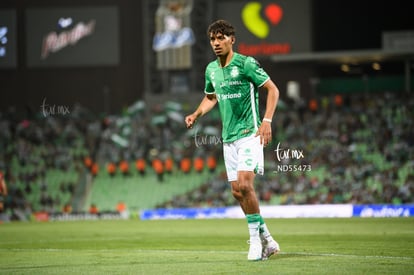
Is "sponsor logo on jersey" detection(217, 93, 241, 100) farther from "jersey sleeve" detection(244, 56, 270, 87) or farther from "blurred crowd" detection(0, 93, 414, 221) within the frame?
"blurred crowd" detection(0, 93, 414, 221)

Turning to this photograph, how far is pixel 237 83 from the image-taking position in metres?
12.8

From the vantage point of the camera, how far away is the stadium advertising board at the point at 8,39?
34.1 m

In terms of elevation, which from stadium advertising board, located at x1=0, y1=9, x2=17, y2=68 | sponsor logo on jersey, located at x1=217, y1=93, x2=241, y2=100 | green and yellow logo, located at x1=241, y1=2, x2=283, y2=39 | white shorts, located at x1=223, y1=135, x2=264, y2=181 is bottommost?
white shorts, located at x1=223, y1=135, x2=264, y2=181

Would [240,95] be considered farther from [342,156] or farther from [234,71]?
[342,156]

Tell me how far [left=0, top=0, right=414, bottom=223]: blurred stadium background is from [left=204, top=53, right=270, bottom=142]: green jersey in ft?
86.2

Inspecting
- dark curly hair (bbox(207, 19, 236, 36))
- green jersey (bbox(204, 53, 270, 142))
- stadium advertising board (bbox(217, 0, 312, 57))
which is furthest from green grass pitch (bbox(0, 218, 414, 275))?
stadium advertising board (bbox(217, 0, 312, 57))

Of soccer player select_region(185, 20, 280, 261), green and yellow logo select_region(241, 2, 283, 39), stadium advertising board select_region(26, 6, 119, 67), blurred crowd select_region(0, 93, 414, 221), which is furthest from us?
stadium advertising board select_region(26, 6, 119, 67)

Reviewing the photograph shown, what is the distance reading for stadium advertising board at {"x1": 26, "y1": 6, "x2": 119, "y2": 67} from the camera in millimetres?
51562

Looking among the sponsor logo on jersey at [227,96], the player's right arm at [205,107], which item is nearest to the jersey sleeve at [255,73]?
the sponsor logo on jersey at [227,96]

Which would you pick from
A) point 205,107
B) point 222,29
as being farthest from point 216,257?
point 222,29

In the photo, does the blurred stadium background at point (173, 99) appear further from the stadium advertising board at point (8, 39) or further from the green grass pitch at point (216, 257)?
the green grass pitch at point (216, 257)

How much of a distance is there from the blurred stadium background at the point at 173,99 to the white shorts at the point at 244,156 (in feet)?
86.1

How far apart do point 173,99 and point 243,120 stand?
3887 cm

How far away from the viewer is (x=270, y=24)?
51.2m
